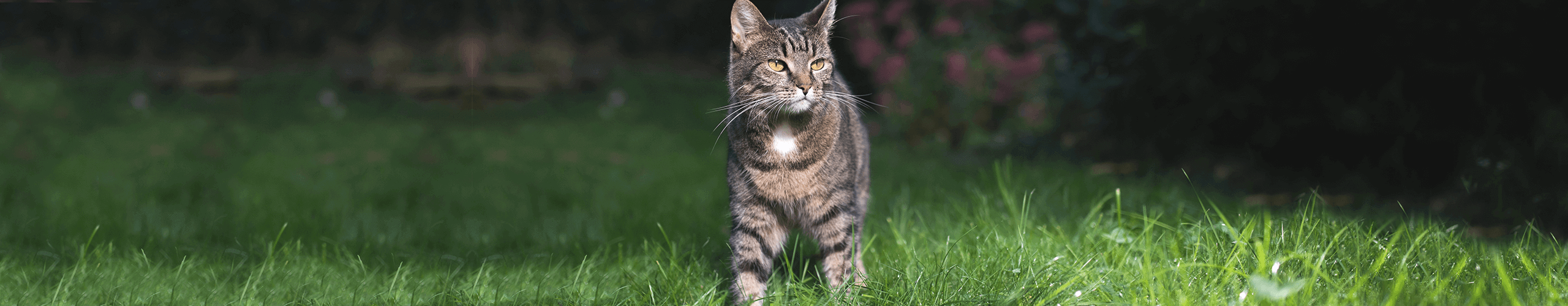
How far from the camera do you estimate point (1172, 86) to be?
165 inches

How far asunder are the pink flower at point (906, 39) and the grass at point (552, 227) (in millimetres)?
1107

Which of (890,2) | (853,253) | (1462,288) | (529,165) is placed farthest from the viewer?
(890,2)

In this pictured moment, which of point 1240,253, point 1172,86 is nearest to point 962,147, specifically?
point 1172,86

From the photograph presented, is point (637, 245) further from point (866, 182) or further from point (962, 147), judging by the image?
point (962, 147)

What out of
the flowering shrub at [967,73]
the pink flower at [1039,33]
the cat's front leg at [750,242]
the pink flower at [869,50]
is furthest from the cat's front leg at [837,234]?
the pink flower at [869,50]

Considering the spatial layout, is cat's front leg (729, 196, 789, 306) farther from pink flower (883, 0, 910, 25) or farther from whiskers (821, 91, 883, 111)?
pink flower (883, 0, 910, 25)

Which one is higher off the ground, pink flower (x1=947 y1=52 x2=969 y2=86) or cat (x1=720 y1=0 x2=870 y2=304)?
cat (x1=720 y1=0 x2=870 y2=304)

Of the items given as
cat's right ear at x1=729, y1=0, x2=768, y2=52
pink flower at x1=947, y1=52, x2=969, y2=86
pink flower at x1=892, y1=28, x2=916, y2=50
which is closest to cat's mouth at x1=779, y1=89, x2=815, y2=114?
cat's right ear at x1=729, y1=0, x2=768, y2=52

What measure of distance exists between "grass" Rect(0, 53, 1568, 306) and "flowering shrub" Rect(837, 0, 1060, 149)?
66cm

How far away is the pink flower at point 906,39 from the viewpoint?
20.1ft

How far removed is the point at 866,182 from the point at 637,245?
0.92 meters

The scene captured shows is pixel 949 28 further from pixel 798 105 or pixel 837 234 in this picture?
pixel 798 105

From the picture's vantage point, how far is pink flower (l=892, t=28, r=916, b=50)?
6.12 m

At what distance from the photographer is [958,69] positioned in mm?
5738
